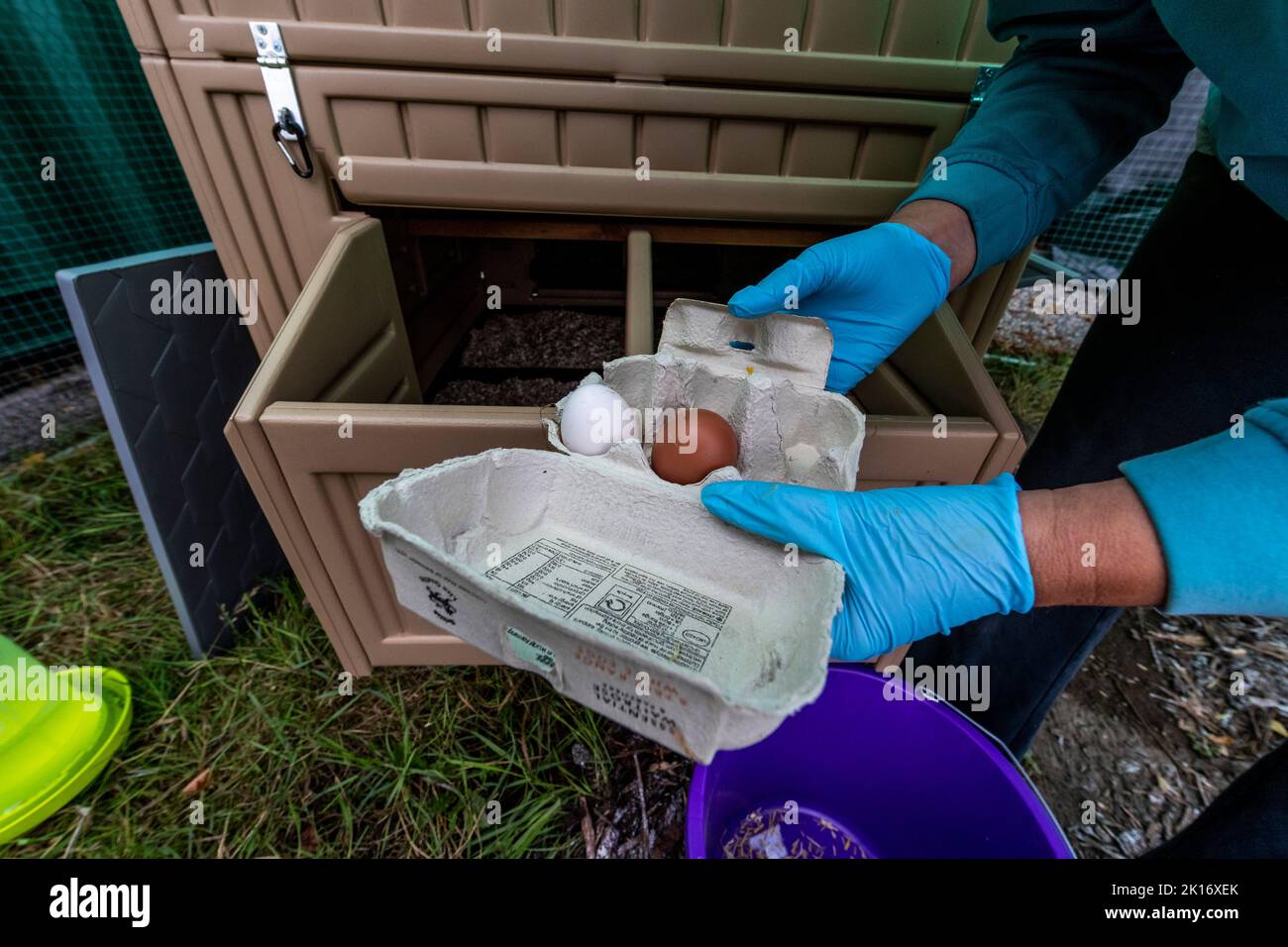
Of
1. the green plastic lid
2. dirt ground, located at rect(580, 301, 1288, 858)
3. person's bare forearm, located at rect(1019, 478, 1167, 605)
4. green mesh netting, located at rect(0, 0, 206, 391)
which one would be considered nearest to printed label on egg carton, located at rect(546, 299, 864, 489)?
person's bare forearm, located at rect(1019, 478, 1167, 605)

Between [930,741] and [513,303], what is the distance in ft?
7.06

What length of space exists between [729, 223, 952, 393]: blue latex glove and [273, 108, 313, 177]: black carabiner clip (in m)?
1.06

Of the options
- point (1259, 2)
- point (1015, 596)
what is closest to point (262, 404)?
point (1015, 596)

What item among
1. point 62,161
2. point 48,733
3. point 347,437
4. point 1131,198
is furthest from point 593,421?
point 1131,198

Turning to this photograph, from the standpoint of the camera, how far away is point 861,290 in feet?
3.84

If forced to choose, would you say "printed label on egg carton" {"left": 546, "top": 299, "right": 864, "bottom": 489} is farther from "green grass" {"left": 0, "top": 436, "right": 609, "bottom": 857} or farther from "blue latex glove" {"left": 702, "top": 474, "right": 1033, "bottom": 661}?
"green grass" {"left": 0, "top": 436, "right": 609, "bottom": 857}

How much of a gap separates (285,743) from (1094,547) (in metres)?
1.66

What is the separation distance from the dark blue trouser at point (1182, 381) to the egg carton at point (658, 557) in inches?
23.1

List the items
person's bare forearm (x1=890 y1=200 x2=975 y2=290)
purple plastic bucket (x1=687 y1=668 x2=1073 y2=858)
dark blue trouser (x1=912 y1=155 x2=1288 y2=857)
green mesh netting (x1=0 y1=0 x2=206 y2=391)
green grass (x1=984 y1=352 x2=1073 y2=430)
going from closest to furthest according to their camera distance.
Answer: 1. dark blue trouser (x1=912 y1=155 x2=1288 y2=857)
2. purple plastic bucket (x1=687 y1=668 x2=1073 y2=858)
3. person's bare forearm (x1=890 y1=200 x2=975 y2=290)
4. green mesh netting (x1=0 y1=0 x2=206 y2=391)
5. green grass (x1=984 y1=352 x2=1073 y2=430)

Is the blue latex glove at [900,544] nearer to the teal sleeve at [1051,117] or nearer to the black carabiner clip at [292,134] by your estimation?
the teal sleeve at [1051,117]

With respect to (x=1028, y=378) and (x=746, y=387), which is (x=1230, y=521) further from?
(x=1028, y=378)

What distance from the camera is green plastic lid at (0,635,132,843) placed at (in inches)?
48.3

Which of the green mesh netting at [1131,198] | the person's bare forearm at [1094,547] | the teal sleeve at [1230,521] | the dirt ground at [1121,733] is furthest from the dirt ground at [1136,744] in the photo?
the green mesh netting at [1131,198]

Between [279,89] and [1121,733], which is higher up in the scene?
[279,89]
